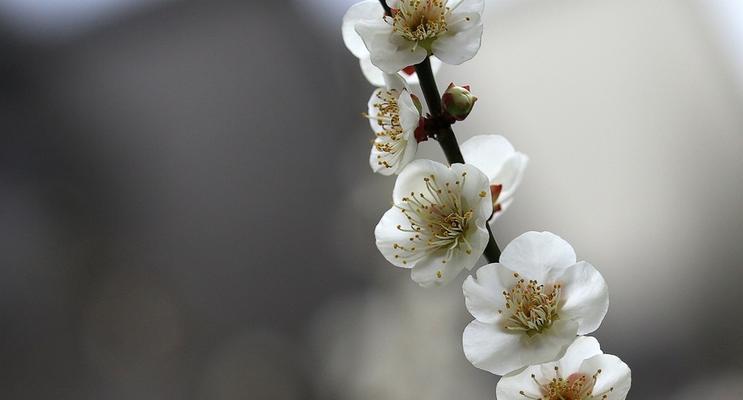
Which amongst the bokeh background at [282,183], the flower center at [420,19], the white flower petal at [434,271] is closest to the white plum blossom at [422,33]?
the flower center at [420,19]

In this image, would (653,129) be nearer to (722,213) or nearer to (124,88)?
(722,213)

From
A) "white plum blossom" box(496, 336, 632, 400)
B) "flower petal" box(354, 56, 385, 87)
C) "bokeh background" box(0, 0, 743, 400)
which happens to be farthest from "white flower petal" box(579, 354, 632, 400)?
"bokeh background" box(0, 0, 743, 400)

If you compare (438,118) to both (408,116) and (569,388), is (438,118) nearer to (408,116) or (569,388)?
(408,116)

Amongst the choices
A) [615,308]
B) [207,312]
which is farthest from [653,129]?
[207,312]

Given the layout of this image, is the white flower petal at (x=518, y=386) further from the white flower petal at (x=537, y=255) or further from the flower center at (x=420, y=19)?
the flower center at (x=420, y=19)

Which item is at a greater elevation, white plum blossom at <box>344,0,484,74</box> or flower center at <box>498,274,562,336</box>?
white plum blossom at <box>344,0,484,74</box>

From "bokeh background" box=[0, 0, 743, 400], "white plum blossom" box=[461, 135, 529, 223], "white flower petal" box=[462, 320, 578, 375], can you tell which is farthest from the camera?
"bokeh background" box=[0, 0, 743, 400]

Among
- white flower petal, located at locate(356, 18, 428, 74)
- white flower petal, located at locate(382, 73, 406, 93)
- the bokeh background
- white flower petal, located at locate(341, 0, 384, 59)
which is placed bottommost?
the bokeh background

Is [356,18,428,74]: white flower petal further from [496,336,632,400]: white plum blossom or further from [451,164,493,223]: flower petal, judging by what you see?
[496,336,632,400]: white plum blossom
